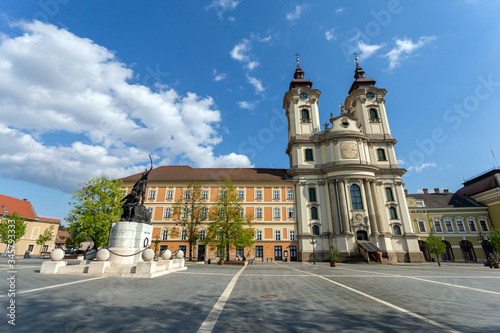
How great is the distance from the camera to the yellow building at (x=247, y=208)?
1457 inches

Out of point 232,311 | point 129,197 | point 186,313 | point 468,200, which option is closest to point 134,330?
point 186,313

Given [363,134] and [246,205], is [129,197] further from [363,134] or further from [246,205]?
[363,134]

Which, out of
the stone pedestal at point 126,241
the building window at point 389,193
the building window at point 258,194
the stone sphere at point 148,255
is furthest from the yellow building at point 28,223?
the building window at point 389,193

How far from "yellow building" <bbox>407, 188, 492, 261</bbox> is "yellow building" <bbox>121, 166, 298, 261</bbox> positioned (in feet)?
90.2

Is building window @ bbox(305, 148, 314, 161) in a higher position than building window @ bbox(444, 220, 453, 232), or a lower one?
higher

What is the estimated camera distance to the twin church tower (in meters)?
35.5

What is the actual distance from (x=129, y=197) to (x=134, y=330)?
40.0ft

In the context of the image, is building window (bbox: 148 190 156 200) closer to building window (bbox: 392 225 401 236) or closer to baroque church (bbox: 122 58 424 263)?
baroque church (bbox: 122 58 424 263)

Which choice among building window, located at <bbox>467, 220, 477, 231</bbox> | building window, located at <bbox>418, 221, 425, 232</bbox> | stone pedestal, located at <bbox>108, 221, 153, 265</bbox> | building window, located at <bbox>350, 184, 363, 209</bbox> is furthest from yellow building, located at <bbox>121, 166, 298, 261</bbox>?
building window, located at <bbox>467, 220, 477, 231</bbox>

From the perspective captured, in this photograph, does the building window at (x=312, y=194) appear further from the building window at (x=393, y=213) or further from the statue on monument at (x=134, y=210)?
the statue on monument at (x=134, y=210)

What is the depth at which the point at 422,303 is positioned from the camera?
679cm

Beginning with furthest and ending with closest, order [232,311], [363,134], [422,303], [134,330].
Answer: [363,134] < [422,303] < [232,311] < [134,330]

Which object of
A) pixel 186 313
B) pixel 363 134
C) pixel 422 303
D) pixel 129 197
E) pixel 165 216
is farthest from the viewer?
pixel 363 134

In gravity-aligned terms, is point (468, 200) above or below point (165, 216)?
above
